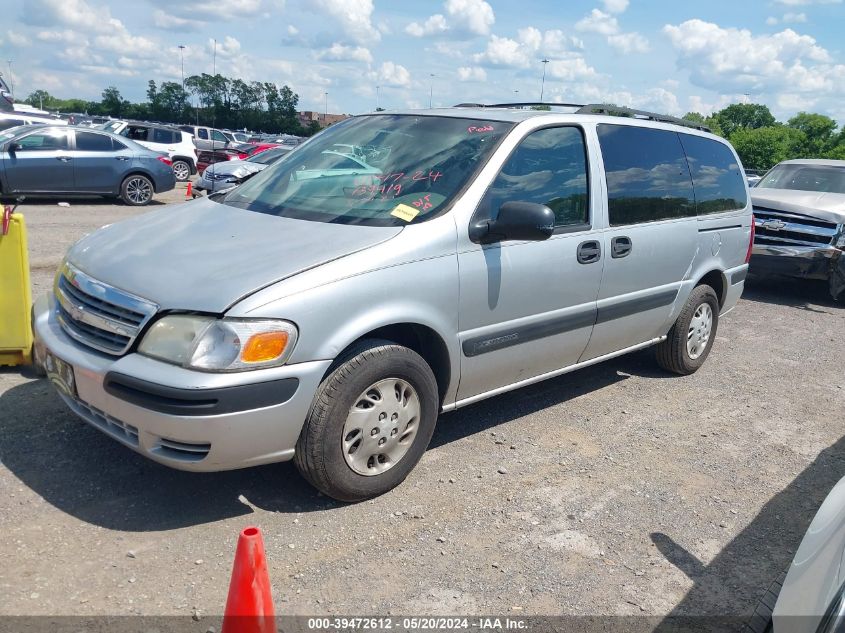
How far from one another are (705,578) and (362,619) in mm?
1535

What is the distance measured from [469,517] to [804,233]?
25.3ft

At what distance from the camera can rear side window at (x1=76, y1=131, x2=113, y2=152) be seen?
14149mm

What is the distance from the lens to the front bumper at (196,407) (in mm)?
2979

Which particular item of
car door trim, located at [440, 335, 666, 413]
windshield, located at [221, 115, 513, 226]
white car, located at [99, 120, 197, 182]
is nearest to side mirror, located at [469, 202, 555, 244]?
windshield, located at [221, 115, 513, 226]

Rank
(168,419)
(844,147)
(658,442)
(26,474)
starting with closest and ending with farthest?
(168,419) < (26,474) < (658,442) < (844,147)

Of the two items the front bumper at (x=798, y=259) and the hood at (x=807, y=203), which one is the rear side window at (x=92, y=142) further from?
the front bumper at (x=798, y=259)

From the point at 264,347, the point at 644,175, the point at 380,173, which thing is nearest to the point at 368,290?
the point at 264,347

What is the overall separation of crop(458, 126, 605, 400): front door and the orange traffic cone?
1.76 metres

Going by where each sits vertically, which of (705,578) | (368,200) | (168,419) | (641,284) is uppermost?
(368,200)

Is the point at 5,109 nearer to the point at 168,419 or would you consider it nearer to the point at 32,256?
the point at 32,256

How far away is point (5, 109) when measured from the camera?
21.4 meters

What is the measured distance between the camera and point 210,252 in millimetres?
3436

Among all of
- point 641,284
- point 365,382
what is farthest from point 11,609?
point 641,284

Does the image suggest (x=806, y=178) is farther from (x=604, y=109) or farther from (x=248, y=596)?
(x=248, y=596)
